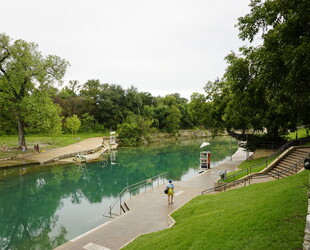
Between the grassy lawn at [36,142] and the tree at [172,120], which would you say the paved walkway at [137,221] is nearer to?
the grassy lawn at [36,142]

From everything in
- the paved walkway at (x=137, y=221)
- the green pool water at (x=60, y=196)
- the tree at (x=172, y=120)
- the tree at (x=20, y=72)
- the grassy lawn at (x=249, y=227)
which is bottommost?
the green pool water at (x=60, y=196)

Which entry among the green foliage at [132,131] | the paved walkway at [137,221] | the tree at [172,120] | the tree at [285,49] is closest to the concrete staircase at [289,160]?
the paved walkway at [137,221]

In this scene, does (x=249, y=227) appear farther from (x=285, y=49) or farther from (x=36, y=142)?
(x=36, y=142)

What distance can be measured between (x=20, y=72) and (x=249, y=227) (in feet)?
91.9

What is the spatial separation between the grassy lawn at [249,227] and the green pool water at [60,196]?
607 centimetres

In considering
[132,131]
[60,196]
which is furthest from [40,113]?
[132,131]

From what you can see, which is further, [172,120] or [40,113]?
[172,120]

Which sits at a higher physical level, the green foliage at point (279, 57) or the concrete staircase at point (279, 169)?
the green foliage at point (279, 57)

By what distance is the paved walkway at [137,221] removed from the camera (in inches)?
338

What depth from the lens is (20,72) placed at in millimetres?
26000

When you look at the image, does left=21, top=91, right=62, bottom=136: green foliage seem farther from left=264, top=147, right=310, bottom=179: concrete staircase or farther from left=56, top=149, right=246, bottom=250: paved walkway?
left=264, top=147, right=310, bottom=179: concrete staircase

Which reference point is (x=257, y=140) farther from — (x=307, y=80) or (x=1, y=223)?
(x=1, y=223)

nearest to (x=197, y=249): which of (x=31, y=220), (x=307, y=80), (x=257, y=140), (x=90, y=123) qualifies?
(x=307, y=80)

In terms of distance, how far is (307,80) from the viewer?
19.9ft
